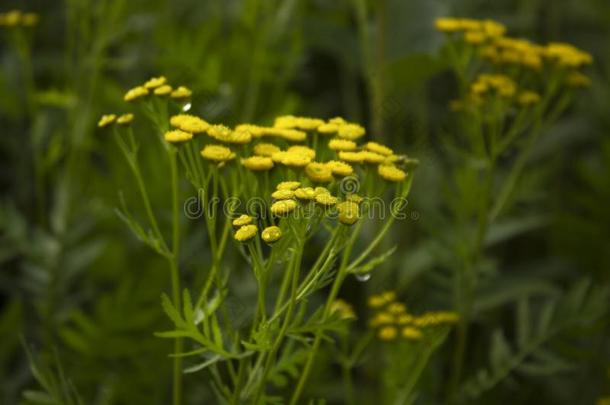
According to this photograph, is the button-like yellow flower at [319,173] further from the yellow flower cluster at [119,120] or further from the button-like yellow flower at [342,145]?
the yellow flower cluster at [119,120]

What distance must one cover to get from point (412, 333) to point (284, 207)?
1.42 ft

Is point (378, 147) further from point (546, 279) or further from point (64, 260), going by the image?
point (546, 279)

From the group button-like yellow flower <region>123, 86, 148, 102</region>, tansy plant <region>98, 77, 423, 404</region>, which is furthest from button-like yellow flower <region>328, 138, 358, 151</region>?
button-like yellow flower <region>123, 86, 148, 102</region>

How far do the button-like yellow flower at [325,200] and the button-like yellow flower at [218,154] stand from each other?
0.13 meters

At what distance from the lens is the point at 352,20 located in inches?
104

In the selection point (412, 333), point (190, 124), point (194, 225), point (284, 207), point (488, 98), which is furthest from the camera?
point (194, 225)

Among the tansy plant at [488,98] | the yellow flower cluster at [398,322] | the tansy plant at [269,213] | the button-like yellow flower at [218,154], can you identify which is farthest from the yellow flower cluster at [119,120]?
the tansy plant at [488,98]

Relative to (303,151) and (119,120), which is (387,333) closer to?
(303,151)

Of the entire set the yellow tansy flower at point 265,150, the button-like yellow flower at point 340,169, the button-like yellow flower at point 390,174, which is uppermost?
the yellow tansy flower at point 265,150

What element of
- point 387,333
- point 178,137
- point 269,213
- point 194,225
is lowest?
point 194,225

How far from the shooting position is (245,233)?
0.86 metres

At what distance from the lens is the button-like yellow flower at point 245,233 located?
85 cm

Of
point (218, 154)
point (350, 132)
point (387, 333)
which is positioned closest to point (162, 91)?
point (218, 154)

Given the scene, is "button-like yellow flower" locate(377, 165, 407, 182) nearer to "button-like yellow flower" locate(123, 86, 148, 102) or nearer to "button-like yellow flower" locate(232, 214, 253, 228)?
"button-like yellow flower" locate(232, 214, 253, 228)
